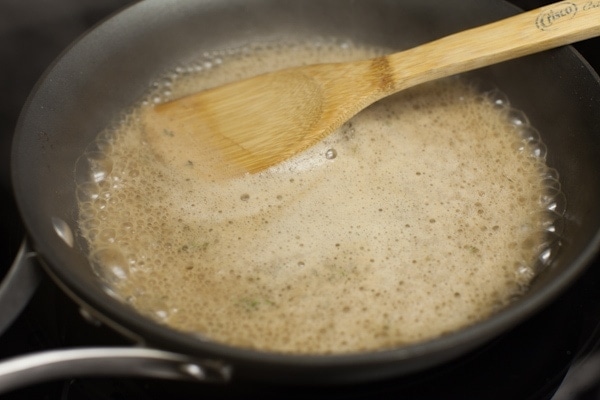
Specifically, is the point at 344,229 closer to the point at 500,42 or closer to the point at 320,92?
the point at 320,92

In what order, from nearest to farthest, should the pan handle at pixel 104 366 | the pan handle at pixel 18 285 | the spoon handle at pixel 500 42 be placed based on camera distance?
1. the pan handle at pixel 104 366
2. the pan handle at pixel 18 285
3. the spoon handle at pixel 500 42

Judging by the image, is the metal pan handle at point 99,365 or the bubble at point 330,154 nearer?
the metal pan handle at point 99,365

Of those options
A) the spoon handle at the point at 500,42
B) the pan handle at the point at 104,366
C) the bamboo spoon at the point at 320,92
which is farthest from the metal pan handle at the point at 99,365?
the spoon handle at the point at 500,42

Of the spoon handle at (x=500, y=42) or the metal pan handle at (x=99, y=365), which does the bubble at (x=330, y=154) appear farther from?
the metal pan handle at (x=99, y=365)

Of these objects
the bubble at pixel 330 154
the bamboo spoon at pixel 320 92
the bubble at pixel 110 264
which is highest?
the bamboo spoon at pixel 320 92

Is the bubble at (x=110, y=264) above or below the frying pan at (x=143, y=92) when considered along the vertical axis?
below

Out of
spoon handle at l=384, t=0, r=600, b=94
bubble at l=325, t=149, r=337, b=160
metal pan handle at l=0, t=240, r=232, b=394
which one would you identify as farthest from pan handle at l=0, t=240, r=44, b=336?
spoon handle at l=384, t=0, r=600, b=94

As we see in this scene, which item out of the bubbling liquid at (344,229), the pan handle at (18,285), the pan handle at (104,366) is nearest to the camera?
the pan handle at (104,366)
